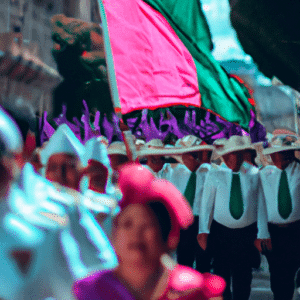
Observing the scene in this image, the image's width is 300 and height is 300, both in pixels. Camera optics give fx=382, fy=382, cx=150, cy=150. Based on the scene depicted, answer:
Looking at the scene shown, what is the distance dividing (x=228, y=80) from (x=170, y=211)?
1.87 metres

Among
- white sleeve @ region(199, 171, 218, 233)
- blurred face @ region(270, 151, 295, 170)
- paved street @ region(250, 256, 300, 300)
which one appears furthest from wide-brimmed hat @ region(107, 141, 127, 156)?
paved street @ region(250, 256, 300, 300)

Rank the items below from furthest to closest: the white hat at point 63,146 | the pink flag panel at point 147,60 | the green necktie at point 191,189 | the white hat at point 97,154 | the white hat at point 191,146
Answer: the white hat at point 191,146 < the green necktie at point 191,189 < the pink flag panel at point 147,60 < the white hat at point 97,154 < the white hat at point 63,146

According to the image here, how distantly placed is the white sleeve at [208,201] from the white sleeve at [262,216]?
0.46m

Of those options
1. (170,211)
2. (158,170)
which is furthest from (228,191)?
(170,211)

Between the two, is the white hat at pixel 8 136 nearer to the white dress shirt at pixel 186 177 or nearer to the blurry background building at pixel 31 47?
the white dress shirt at pixel 186 177

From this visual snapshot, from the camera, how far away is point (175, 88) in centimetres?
284

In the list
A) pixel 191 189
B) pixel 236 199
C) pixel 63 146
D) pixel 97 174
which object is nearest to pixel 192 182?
pixel 191 189

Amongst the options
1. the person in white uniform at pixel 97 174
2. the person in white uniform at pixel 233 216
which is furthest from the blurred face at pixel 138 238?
the person in white uniform at pixel 233 216

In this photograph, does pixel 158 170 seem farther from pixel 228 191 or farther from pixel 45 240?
pixel 45 240

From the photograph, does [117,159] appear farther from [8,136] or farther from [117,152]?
[8,136]

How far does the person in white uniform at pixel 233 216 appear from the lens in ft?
12.2

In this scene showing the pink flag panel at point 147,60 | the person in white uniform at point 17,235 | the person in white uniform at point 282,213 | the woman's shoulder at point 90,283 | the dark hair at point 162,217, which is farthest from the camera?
the person in white uniform at point 282,213

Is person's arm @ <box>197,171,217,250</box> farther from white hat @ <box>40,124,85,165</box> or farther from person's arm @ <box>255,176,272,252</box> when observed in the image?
white hat @ <box>40,124,85,165</box>

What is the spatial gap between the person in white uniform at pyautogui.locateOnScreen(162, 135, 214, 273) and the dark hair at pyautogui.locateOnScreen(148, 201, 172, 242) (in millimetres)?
2640
